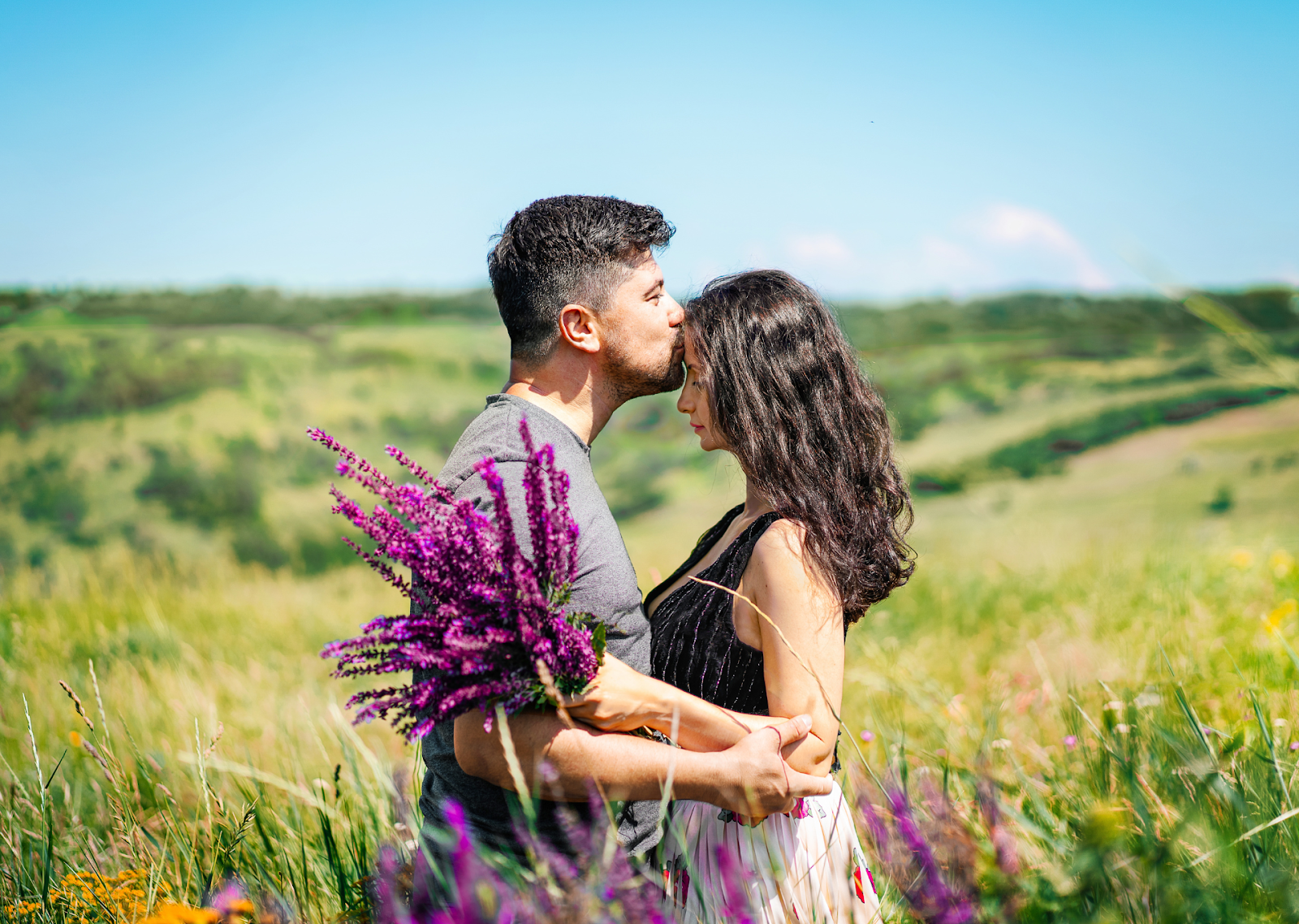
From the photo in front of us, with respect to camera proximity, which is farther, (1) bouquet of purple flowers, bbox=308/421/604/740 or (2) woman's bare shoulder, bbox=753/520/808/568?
(2) woman's bare shoulder, bbox=753/520/808/568

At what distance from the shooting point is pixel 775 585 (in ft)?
7.25

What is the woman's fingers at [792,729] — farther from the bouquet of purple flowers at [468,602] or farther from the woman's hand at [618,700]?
the bouquet of purple flowers at [468,602]

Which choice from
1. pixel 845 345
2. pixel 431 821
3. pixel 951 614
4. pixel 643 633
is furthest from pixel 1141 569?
pixel 431 821

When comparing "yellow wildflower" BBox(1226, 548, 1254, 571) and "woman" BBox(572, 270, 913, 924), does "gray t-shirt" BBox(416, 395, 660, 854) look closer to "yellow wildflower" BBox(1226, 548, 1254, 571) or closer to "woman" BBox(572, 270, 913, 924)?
"woman" BBox(572, 270, 913, 924)

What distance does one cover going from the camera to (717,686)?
91.9 inches

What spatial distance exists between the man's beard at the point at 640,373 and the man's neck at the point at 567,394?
0.07 metres

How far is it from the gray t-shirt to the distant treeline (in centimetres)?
1142

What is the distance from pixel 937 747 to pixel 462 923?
3096 mm

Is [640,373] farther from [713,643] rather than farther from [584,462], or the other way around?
[713,643]

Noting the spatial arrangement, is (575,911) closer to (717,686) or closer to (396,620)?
(396,620)

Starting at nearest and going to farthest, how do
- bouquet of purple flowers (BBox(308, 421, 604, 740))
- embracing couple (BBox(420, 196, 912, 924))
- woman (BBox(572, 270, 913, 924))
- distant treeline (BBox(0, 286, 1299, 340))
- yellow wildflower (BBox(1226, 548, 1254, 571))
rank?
bouquet of purple flowers (BBox(308, 421, 604, 740))
embracing couple (BBox(420, 196, 912, 924))
woman (BBox(572, 270, 913, 924))
yellow wildflower (BBox(1226, 548, 1254, 571))
distant treeline (BBox(0, 286, 1299, 340))

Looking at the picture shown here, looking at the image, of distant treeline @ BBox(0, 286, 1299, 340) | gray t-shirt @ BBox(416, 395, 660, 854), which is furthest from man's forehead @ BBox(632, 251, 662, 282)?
distant treeline @ BBox(0, 286, 1299, 340)

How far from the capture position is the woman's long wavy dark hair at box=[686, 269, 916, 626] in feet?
7.97

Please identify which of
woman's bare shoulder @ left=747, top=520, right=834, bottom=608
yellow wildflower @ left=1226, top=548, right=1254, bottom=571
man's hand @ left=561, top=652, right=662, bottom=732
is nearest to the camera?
man's hand @ left=561, top=652, right=662, bottom=732
